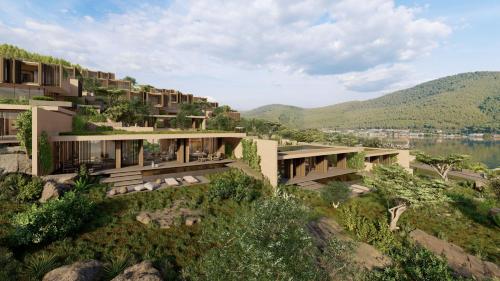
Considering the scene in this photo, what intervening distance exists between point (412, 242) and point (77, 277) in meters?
18.7

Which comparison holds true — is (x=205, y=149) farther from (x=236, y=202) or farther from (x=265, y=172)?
(x=236, y=202)

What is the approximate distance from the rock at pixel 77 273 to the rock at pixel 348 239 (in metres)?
10.4

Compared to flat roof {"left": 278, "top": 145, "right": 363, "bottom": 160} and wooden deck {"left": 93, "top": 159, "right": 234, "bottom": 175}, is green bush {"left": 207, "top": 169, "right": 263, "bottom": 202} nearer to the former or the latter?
wooden deck {"left": 93, "top": 159, "right": 234, "bottom": 175}

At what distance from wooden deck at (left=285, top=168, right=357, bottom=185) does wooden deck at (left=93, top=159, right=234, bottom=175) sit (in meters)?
7.00

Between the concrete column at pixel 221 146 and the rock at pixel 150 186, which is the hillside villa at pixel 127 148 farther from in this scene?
the rock at pixel 150 186

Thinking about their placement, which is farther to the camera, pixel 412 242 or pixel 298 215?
pixel 412 242

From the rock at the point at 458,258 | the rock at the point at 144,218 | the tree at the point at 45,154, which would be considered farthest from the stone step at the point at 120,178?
the rock at the point at 458,258

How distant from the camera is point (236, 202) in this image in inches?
710

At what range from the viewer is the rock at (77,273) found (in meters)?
8.59

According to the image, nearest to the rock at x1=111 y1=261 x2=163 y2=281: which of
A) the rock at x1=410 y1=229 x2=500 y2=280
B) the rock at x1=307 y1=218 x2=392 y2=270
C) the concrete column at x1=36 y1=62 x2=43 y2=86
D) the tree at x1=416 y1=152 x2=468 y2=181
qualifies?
the rock at x1=307 y1=218 x2=392 y2=270

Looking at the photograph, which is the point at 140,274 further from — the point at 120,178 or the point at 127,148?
the point at 127,148

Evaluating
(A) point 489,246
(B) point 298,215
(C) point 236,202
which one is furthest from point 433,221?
(B) point 298,215

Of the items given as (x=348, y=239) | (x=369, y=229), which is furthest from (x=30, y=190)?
(x=369, y=229)

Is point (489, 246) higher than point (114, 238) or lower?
lower
